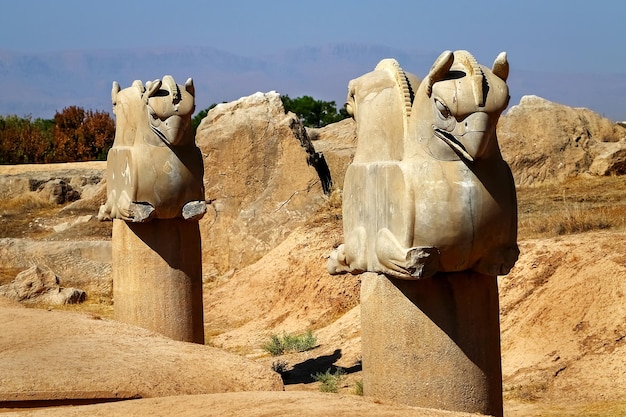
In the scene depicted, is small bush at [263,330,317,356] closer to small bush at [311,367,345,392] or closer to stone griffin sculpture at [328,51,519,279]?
small bush at [311,367,345,392]

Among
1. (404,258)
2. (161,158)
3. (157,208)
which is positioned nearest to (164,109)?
(161,158)

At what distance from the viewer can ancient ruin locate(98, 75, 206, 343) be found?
10.4m

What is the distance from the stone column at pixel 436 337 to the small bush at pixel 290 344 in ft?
20.0

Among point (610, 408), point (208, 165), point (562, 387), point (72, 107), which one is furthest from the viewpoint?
point (72, 107)

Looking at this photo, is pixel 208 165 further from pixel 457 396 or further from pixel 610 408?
pixel 457 396

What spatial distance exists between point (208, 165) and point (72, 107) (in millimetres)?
24884

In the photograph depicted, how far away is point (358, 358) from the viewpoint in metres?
Answer: 11.8

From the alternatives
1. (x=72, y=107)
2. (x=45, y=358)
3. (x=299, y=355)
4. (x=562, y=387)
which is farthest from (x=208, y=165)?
(x=72, y=107)

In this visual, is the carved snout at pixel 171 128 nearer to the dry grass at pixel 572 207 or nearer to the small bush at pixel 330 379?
the small bush at pixel 330 379

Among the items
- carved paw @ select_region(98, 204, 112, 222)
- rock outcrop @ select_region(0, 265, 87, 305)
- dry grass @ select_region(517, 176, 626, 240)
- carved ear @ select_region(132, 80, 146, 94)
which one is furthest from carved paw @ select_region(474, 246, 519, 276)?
rock outcrop @ select_region(0, 265, 87, 305)

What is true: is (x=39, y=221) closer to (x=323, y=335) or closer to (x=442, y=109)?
(x=323, y=335)

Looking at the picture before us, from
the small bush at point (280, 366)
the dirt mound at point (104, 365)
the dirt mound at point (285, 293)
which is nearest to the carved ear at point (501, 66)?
the dirt mound at point (104, 365)

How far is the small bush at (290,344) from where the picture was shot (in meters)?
12.9

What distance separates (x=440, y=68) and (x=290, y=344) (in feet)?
24.0
